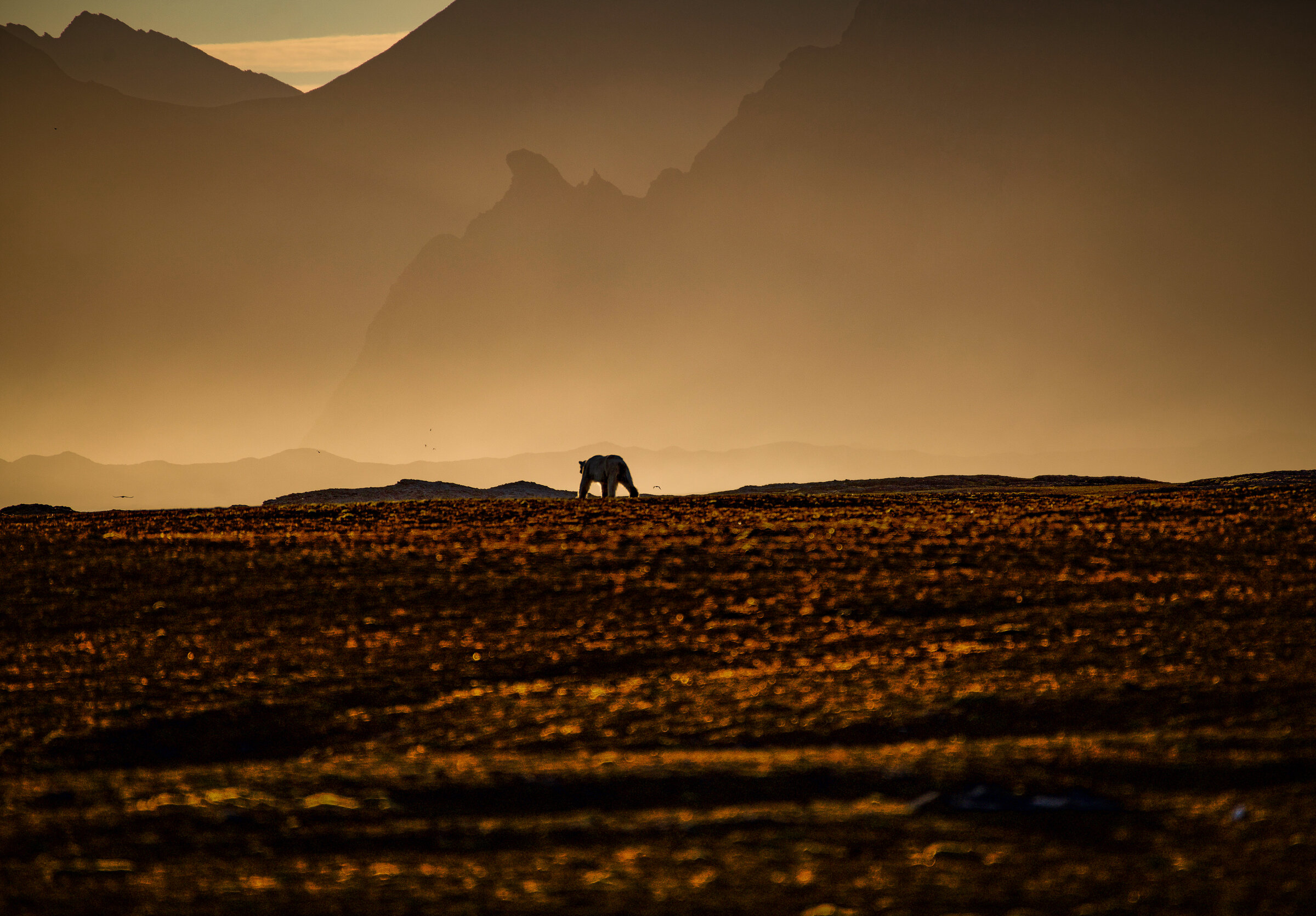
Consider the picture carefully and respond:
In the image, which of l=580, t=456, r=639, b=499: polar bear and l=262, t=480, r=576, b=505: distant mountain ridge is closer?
l=580, t=456, r=639, b=499: polar bear

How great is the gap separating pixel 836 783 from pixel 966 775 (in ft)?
3.85

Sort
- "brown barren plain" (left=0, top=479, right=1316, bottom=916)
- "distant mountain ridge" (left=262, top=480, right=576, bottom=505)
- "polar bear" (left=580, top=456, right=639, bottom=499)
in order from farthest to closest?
"distant mountain ridge" (left=262, top=480, right=576, bottom=505), "polar bear" (left=580, top=456, right=639, bottom=499), "brown barren plain" (left=0, top=479, right=1316, bottom=916)

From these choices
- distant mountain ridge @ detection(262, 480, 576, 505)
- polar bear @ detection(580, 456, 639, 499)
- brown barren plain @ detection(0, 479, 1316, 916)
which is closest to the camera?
brown barren plain @ detection(0, 479, 1316, 916)

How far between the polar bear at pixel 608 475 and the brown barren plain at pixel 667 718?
664 inches

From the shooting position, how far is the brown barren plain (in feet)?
26.8

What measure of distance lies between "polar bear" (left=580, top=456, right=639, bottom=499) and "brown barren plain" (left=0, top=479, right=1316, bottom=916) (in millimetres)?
16878

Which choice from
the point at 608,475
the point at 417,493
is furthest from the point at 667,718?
the point at 417,493

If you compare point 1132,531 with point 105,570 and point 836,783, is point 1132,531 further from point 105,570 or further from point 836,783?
point 105,570

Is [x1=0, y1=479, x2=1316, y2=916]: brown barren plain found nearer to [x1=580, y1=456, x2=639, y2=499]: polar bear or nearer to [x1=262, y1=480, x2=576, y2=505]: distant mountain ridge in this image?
[x1=580, y1=456, x2=639, y2=499]: polar bear

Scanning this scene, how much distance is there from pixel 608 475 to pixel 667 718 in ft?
94.7

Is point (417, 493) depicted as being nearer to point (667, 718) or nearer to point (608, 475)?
point (608, 475)

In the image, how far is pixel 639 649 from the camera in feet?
50.5

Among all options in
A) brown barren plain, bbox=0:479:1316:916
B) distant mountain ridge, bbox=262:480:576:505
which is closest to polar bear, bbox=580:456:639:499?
distant mountain ridge, bbox=262:480:576:505

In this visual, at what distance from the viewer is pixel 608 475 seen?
41.2m
